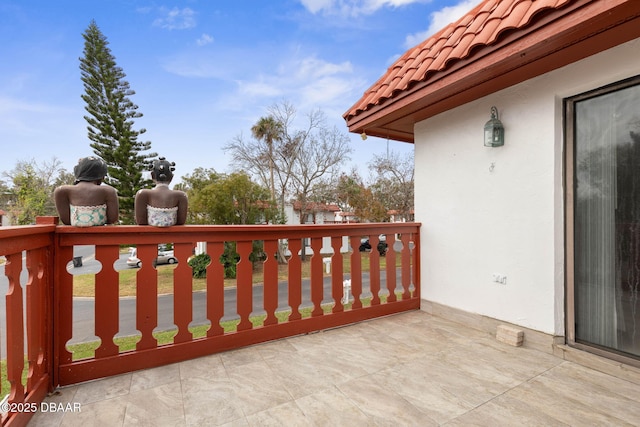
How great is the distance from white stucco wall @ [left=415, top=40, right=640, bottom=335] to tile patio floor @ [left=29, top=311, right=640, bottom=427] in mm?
509

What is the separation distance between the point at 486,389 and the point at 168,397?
185 cm

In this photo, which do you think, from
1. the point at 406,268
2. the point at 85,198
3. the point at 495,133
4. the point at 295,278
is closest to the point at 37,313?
the point at 85,198

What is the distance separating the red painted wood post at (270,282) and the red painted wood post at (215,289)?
37cm

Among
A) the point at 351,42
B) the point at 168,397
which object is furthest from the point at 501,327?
the point at 351,42

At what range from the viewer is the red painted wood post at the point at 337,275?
269cm

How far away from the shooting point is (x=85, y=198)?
172 centimetres

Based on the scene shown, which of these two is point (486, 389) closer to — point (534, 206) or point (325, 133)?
point (534, 206)

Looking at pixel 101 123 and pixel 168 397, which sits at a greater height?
pixel 101 123

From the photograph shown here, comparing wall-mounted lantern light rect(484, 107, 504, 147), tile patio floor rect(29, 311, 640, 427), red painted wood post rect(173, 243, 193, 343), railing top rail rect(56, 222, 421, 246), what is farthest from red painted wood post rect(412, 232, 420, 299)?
red painted wood post rect(173, 243, 193, 343)

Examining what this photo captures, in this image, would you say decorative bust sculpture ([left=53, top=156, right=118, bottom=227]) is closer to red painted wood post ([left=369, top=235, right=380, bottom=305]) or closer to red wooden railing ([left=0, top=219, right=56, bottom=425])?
red wooden railing ([left=0, top=219, right=56, bottom=425])

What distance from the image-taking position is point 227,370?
1.89 m

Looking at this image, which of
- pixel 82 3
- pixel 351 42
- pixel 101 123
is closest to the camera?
pixel 82 3

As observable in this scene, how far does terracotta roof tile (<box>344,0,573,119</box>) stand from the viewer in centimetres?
168

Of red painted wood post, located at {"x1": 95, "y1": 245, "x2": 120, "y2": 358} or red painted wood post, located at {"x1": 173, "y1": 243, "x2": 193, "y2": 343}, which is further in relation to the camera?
red painted wood post, located at {"x1": 173, "y1": 243, "x2": 193, "y2": 343}
